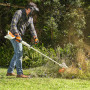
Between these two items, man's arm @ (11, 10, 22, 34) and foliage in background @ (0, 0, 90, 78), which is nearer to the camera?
man's arm @ (11, 10, 22, 34)

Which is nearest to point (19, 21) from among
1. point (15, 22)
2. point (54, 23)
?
point (15, 22)

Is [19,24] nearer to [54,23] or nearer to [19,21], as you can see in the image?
[19,21]

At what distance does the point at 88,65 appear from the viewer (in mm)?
5570

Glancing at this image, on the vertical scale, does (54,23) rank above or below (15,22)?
above

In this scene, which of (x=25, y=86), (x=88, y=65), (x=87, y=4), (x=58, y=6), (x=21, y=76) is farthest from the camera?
(x=87, y=4)

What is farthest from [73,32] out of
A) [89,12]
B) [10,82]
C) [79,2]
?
[10,82]

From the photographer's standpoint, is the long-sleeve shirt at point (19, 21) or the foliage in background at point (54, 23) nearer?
the long-sleeve shirt at point (19, 21)

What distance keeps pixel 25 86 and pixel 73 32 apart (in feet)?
20.2

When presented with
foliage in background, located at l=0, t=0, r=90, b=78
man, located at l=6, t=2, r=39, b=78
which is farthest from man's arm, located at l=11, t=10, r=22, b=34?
foliage in background, located at l=0, t=0, r=90, b=78

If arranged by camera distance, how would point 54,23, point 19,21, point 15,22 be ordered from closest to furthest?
point 15,22 < point 19,21 < point 54,23

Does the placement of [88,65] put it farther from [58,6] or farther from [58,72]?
[58,6]

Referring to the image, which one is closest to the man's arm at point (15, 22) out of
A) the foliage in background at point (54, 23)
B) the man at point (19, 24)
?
the man at point (19, 24)

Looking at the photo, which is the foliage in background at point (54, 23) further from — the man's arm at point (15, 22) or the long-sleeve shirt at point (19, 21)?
the man's arm at point (15, 22)

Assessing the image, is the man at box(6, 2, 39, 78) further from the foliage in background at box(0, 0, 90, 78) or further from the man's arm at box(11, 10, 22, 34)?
the foliage in background at box(0, 0, 90, 78)
